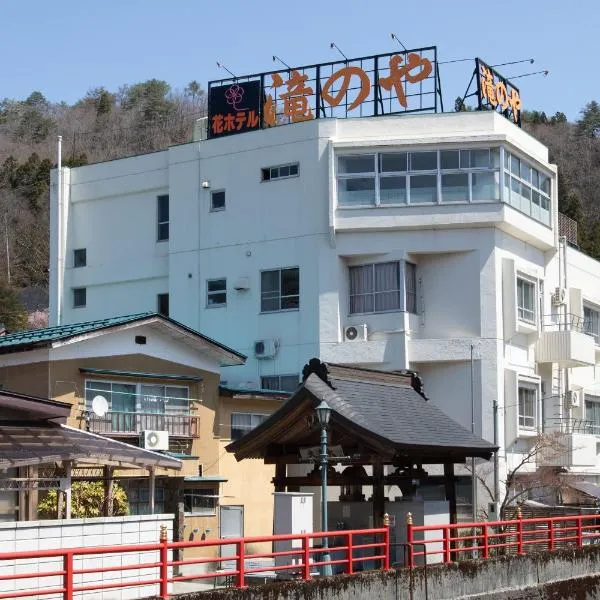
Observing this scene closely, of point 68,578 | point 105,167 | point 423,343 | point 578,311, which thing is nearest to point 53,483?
point 68,578

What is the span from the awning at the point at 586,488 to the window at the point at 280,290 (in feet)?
37.2

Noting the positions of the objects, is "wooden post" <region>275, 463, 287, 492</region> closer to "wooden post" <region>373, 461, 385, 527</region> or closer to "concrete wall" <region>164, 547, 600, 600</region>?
"wooden post" <region>373, 461, 385, 527</region>

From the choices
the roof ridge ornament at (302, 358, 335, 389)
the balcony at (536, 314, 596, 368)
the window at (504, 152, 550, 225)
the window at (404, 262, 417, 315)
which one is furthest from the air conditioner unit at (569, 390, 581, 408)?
the roof ridge ornament at (302, 358, 335, 389)

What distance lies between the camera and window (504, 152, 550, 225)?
126ft

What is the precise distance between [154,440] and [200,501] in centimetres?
271

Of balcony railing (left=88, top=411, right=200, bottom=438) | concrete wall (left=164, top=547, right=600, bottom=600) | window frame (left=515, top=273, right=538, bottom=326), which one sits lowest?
concrete wall (left=164, top=547, right=600, bottom=600)

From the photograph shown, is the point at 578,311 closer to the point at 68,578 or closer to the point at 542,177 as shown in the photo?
the point at 542,177

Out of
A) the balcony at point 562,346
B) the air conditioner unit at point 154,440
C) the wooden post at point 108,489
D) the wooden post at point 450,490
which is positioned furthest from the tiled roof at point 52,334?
the balcony at point 562,346

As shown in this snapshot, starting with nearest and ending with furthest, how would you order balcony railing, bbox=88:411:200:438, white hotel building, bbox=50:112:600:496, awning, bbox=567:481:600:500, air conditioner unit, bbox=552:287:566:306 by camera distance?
balcony railing, bbox=88:411:200:438
white hotel building, bbox=50:112:600:496
awning, bbox=567:481:600:500
air conditioner unit, bbox=552:287:566:306

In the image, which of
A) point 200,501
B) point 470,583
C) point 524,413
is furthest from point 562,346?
point 470,583

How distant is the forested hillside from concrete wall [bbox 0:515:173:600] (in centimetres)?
4304

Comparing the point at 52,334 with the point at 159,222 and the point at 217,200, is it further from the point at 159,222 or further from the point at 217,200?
the point at 159,222

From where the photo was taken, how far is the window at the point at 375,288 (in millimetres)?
38219

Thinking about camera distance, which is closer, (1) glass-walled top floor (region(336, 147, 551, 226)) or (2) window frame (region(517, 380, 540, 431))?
(1) glass-walled top floor (region(336, 147, 551, 226))
